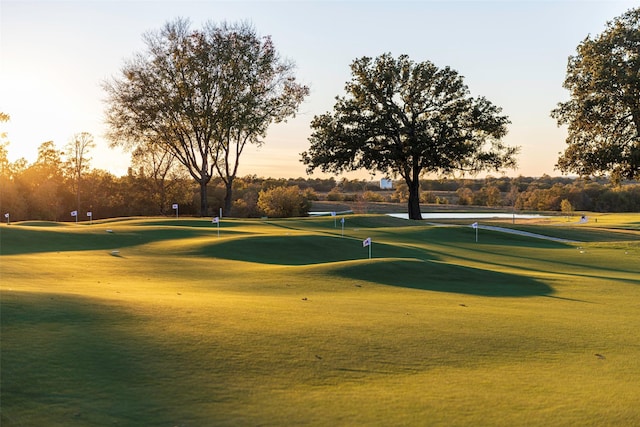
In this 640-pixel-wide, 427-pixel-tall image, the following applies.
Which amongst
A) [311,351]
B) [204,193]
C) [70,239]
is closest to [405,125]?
[204,193]

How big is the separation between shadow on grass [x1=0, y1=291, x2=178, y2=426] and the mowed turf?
0.02 m

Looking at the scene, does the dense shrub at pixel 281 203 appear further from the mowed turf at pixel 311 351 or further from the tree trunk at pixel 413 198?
the mowed turf at pixel 311 351

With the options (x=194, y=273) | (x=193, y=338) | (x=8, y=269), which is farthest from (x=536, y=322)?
(x=8, y=269)

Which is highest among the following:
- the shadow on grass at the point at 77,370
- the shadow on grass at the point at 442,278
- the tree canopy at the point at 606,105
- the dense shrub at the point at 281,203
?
the tree canopy at the point at 606,105

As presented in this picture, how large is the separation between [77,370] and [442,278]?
1108 centimetres

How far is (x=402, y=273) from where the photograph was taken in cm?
1502

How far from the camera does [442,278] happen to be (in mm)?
15008

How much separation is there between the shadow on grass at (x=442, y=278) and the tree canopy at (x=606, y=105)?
22.3 metres

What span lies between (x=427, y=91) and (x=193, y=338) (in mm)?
39551

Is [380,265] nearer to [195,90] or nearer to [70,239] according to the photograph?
[70,239]

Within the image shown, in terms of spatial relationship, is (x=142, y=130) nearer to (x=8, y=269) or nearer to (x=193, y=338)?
(x=8, y=269)

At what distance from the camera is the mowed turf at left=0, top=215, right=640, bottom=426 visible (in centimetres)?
478

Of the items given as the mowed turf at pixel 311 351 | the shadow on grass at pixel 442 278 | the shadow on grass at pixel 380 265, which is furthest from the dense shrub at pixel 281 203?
the mowed turf at pixel 311 351

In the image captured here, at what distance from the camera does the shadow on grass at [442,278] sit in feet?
44.5
